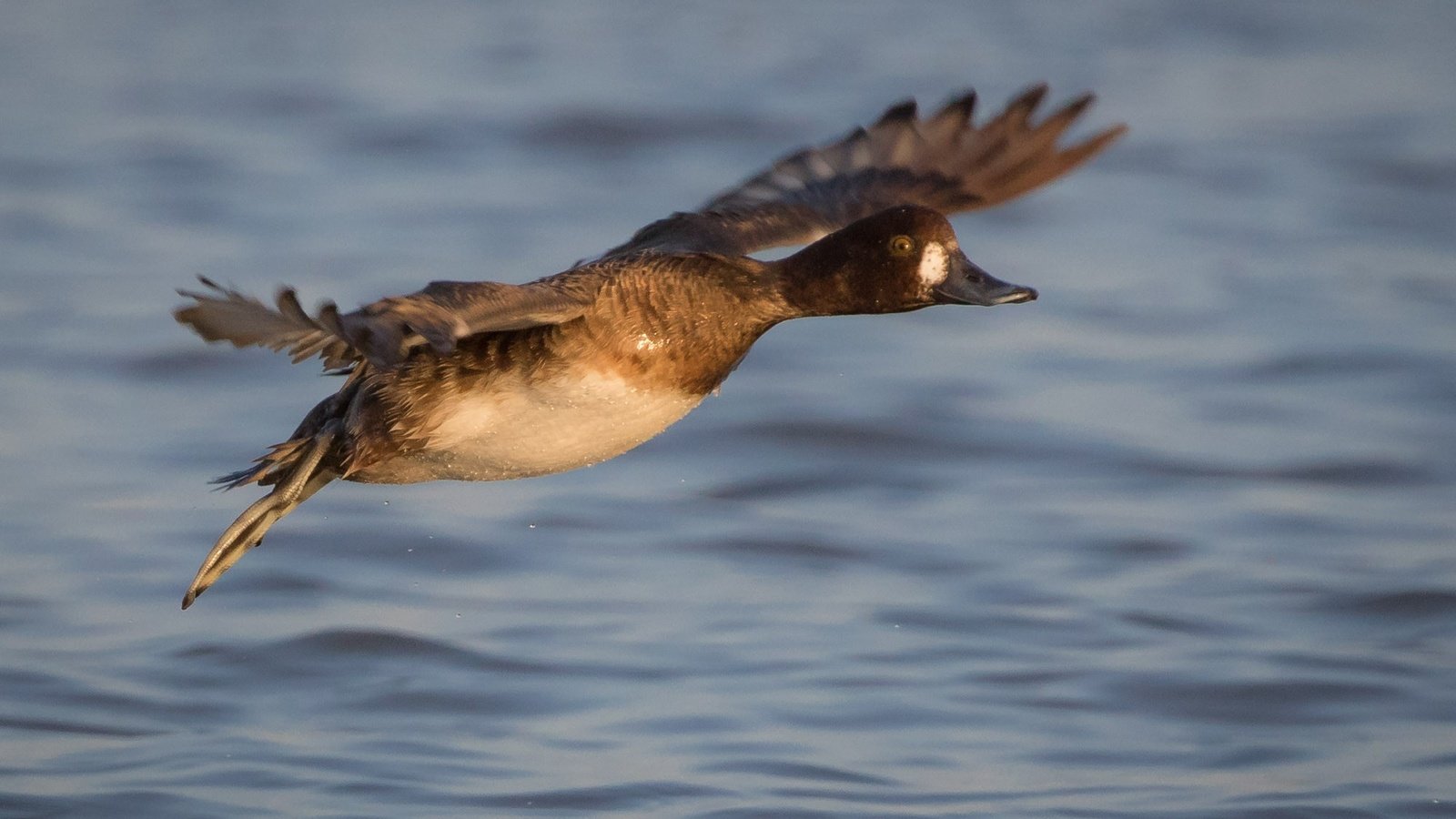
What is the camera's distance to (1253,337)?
382 inches

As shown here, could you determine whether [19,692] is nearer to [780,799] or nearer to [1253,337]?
[780,799]

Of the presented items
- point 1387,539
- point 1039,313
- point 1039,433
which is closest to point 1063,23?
point 1039,313

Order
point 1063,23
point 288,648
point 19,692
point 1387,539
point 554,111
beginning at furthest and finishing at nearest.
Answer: point 1063,23 < point 554,111 < point 1387,539 < point 288,648 < point 19,692

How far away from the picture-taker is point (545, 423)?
200 inches

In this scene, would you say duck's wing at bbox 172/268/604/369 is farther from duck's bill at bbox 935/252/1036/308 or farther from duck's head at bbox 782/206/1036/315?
duck's bill at bbox 935/252/1036/308

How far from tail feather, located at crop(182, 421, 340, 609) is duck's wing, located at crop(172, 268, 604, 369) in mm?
291

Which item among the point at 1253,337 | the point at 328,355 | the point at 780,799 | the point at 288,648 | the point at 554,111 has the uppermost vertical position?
the point at 554,111

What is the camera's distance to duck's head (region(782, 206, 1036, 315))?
5188mm

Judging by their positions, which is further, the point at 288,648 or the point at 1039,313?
the point at 1039,313

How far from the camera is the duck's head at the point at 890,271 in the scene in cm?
519

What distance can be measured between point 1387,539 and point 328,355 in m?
4.46

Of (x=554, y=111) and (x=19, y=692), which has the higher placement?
(x=554, y=111)

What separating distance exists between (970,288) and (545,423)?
104 cm

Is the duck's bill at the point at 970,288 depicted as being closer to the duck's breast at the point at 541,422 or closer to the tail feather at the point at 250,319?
the duck's breast at the point at 541,422
